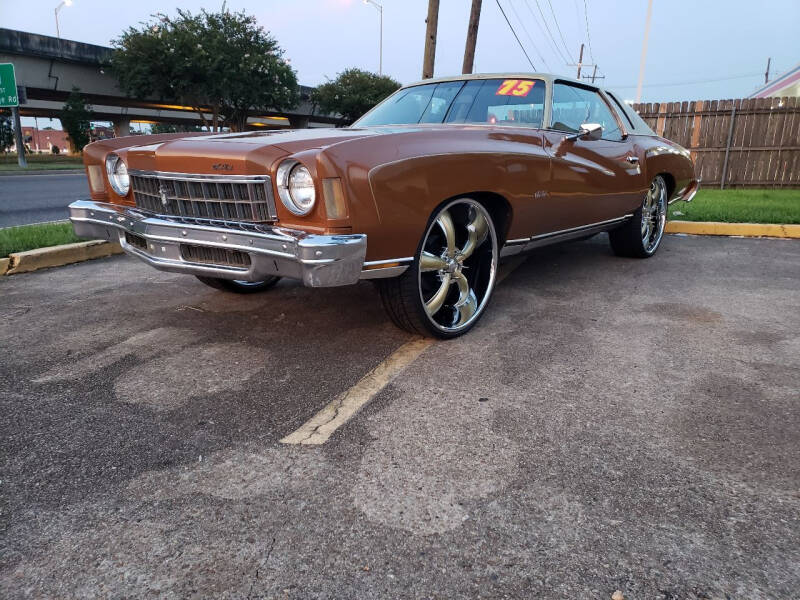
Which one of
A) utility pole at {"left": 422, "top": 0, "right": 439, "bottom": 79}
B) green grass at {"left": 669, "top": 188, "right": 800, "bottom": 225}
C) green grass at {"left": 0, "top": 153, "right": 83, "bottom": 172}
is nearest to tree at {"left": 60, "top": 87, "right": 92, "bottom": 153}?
green grass at {"left": 0, "top": 153, "right": 83, "bottom": 172}

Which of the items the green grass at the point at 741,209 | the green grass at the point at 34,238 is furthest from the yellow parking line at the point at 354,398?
the green grass at the point at 741,209

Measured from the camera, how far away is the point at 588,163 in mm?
4316

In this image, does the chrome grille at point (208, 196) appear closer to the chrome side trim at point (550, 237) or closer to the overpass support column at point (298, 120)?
the chrome side trim at point (550, 237)

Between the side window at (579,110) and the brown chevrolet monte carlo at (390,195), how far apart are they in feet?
0.08

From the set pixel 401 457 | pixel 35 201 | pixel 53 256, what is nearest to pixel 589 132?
pixel 401 457

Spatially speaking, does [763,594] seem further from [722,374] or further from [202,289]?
[202,289]

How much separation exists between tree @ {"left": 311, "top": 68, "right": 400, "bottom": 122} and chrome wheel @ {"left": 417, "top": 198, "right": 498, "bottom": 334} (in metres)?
41.9

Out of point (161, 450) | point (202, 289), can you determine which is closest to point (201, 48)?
point (202, 289)

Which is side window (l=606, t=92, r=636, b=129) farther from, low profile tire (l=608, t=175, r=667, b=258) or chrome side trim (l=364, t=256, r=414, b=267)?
chrome side trim (l=364, t=256, r=414, b=267)

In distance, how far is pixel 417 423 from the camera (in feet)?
7.90

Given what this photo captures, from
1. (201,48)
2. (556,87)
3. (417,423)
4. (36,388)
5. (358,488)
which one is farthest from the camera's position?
(201,48)

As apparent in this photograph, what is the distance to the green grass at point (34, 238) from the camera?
5.29m

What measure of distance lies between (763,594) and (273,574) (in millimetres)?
1254

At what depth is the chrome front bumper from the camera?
2580 mm
